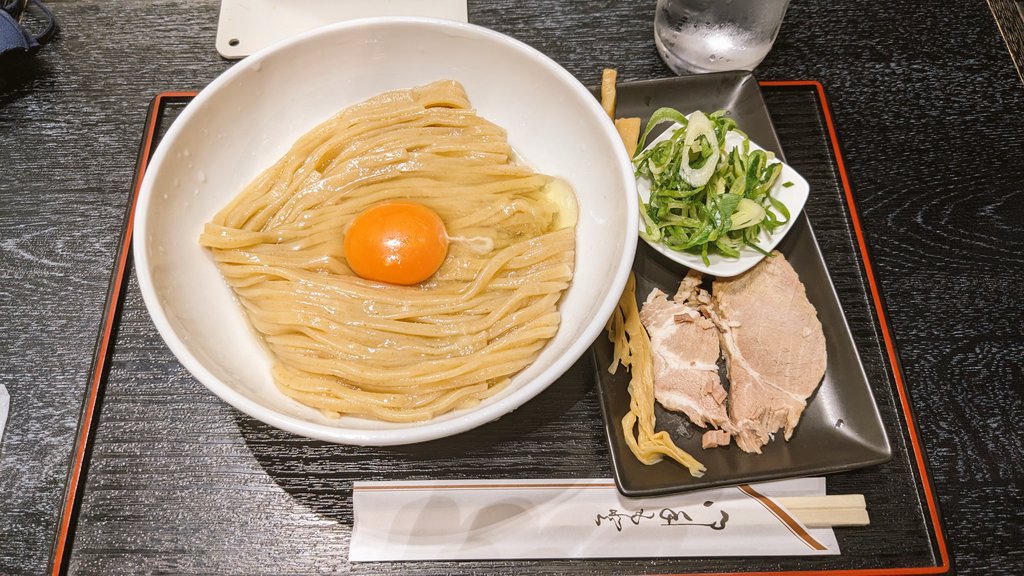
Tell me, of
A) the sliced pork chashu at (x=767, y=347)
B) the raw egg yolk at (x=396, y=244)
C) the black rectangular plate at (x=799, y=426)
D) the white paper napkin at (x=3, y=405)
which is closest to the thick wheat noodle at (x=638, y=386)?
the black rectangular plate at (x=799, y=426)

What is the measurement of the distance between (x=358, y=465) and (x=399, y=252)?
0.70m

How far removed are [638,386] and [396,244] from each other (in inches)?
36.5

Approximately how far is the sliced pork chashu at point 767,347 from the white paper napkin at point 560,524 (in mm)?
220

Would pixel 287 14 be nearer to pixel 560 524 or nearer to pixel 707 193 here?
pixel 707 193

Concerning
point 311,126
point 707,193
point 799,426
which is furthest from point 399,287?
point 799,426

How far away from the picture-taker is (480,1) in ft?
9.73

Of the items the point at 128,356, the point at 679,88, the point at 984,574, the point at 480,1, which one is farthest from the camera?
the point at 480,1

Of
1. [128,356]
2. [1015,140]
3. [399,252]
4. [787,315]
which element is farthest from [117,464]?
[1015,140]

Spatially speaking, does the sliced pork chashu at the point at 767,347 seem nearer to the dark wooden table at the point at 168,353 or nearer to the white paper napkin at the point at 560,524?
the white paper napkin at the point at 560,524

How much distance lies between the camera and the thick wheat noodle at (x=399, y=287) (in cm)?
181

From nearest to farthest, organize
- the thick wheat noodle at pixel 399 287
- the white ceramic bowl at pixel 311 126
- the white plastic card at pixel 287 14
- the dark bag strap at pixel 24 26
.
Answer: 1. the white ceramic bowl at pixel 311 126
2. the thick wheat noodle at pixel 399 287
3. the dark bag strap at pixel 24 26
4. the white plastic card at pixel 287 14

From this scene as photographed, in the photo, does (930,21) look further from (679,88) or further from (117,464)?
(117,464)

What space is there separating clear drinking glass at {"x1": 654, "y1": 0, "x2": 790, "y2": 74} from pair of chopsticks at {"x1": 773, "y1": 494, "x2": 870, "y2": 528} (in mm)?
1849

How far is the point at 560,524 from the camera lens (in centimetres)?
187
